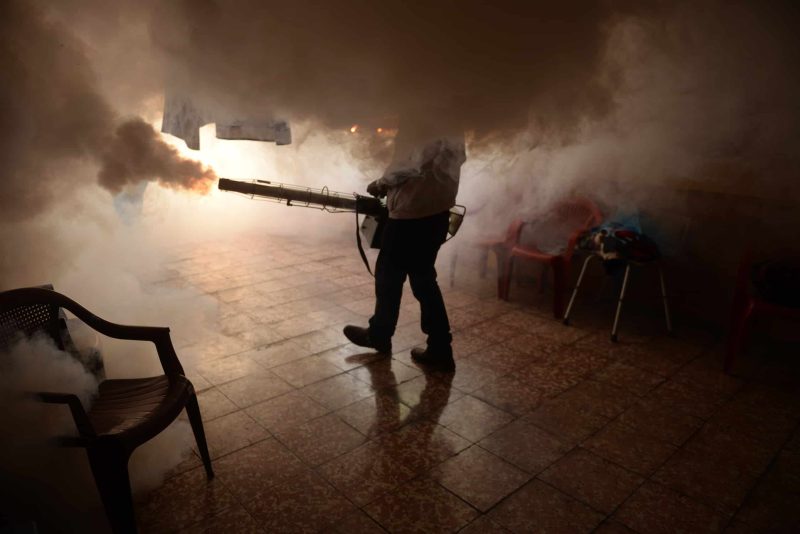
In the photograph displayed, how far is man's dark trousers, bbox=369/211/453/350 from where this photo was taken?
3.35 meters

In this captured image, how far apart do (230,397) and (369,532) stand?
146 cm

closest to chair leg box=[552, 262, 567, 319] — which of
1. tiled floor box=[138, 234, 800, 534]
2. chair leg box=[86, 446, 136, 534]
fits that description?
tiled floor box=[138, 234, 800, 534]

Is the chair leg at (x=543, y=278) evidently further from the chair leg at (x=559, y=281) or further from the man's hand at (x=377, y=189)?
the man's hand at (x=377, y=189)

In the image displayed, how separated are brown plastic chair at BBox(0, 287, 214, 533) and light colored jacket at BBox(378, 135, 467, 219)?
1.57 m

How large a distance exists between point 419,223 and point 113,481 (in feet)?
Result: 6.97

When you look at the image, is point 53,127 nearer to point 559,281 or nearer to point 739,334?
point 559,281

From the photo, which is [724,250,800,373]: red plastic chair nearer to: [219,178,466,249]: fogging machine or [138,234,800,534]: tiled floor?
[138,234,800,534]: tiled floor

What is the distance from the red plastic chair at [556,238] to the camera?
4660 mm

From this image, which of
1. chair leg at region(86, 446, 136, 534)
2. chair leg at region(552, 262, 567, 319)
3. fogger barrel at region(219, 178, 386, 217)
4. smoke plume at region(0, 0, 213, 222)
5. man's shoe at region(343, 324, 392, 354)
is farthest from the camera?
chair leg at region(552, 262, 567, 319)

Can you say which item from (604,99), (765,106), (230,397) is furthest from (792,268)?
(230,397)

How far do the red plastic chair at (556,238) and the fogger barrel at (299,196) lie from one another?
6.05ft


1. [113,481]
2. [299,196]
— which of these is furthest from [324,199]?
[113,481]

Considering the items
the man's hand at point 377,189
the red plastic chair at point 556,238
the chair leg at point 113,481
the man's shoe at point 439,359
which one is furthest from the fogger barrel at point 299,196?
the red plastic chair at point 556,238

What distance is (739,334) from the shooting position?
3.65 metres
